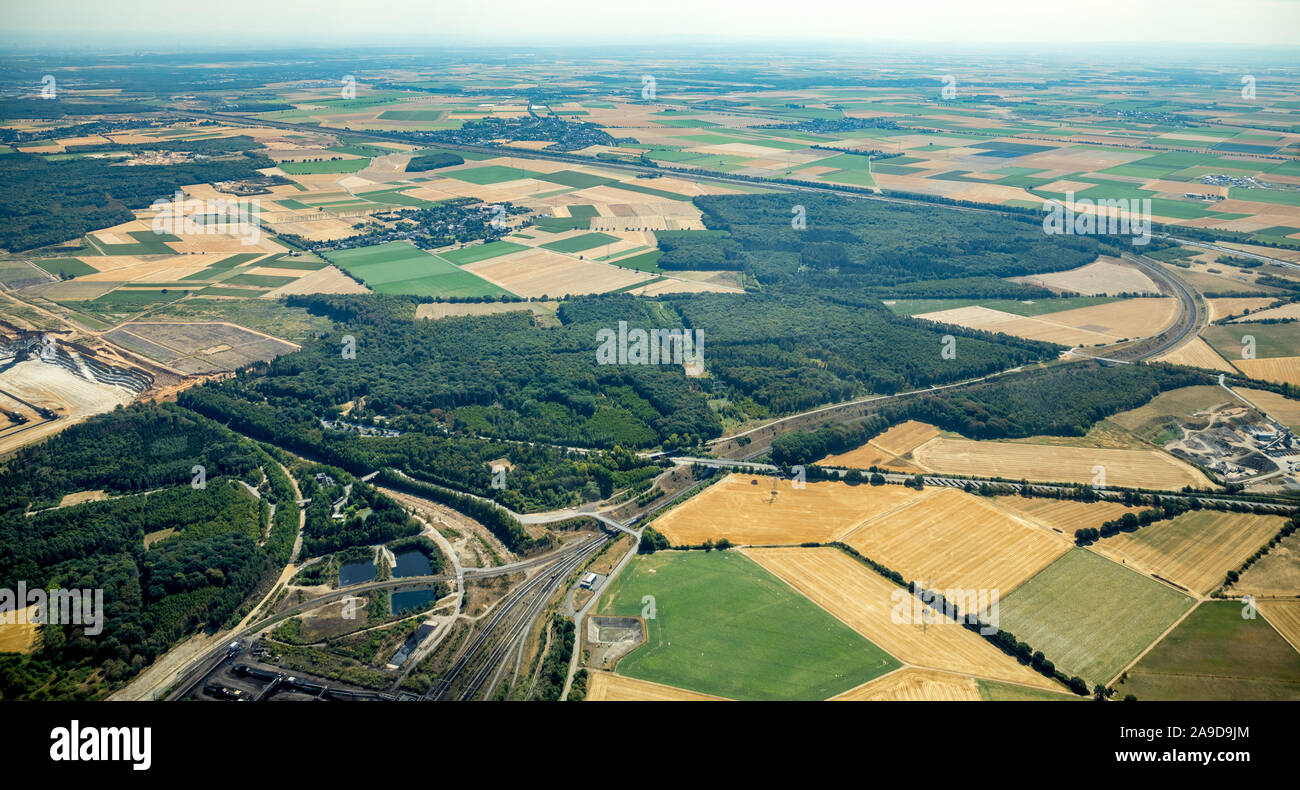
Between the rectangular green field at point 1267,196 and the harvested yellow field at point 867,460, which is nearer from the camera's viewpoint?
the harvested yellow field at point 867,460

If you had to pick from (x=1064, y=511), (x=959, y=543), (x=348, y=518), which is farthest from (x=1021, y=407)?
(x=348, y=518)

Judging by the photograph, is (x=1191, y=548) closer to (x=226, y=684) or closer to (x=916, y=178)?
(x=226, y=684)

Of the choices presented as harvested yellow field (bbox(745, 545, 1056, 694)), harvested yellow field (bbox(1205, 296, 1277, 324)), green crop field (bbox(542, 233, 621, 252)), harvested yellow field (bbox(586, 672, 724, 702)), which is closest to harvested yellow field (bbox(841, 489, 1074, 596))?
harvested yellow field (bbox(745, 545, 1056, 694))

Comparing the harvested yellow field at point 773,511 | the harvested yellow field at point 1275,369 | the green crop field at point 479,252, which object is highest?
the green crop field at point 479,252

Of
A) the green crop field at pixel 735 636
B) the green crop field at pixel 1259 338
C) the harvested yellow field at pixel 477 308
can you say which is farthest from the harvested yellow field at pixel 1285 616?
the harvested yellow field at pixel 477 308

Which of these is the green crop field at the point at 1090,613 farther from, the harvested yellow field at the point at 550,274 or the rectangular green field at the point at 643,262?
the rectangular green field at the point at 643,262

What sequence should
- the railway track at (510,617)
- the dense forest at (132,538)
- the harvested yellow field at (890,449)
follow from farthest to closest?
the harvested yellow field at (890,449), the dense forest at (132,538), the railway track at (510,617)

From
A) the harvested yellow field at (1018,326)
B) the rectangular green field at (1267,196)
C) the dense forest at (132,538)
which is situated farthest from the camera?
the rectangular green field at (1267,196)
